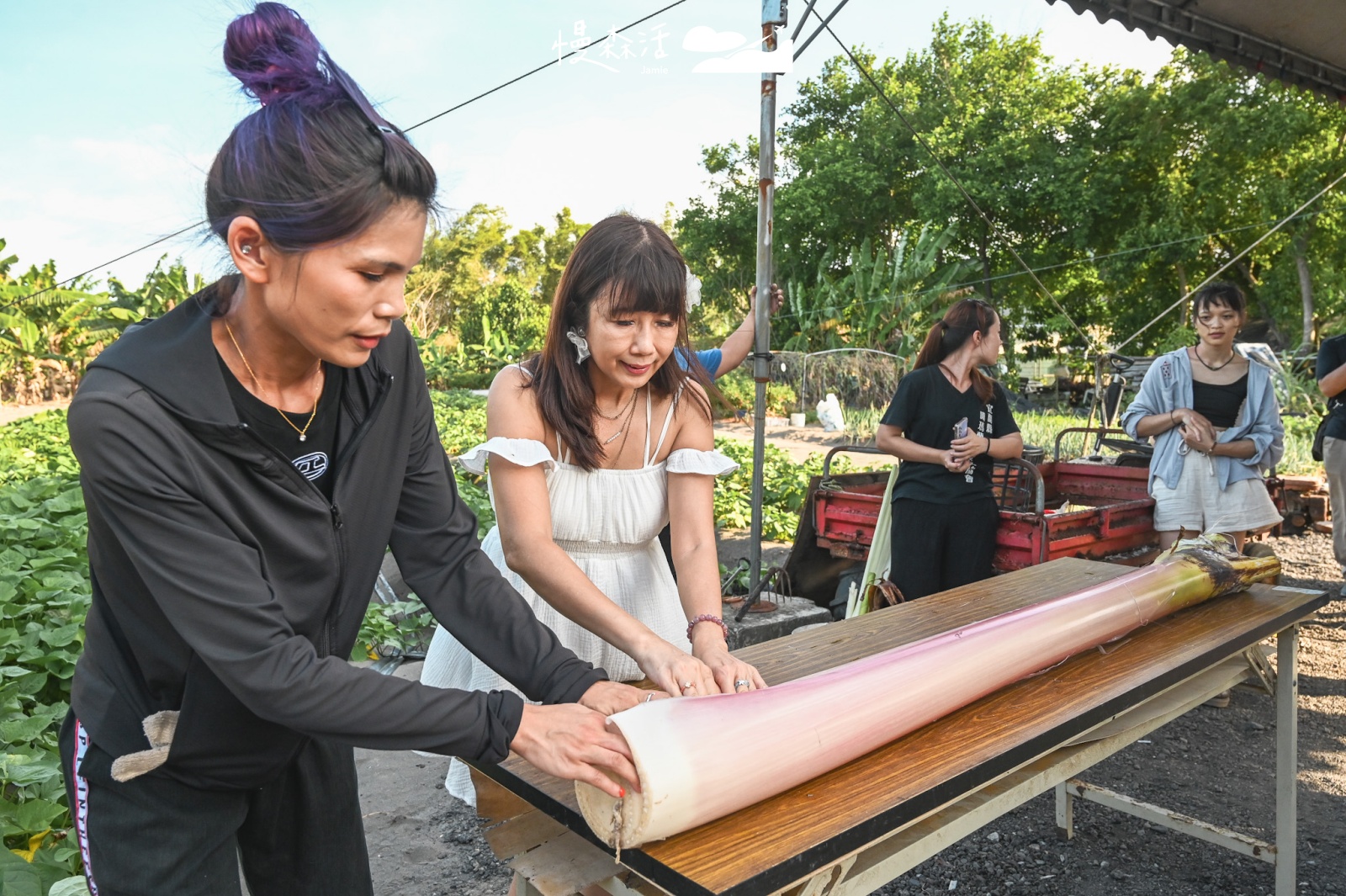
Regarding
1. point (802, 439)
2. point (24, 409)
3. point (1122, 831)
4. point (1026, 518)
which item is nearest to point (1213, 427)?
point (1026, 518)

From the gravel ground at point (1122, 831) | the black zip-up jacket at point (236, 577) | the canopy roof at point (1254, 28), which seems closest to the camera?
the black zip-up jacket at point (236, 577)

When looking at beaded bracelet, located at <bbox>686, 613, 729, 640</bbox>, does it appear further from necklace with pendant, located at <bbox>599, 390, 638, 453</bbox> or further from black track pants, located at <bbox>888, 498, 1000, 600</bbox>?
black track pants, located at <bbox>888, 498, 1000, 600</bbox>

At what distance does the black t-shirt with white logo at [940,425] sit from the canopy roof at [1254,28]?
Result: 2.05m

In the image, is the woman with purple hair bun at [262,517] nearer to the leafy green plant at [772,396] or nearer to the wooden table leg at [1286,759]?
the wooden table leg at [1286,759]

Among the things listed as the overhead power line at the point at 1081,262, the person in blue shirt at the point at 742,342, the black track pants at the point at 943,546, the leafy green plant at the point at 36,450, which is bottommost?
the black track pants at the point at 943,546

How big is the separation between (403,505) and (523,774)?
0.49 meters

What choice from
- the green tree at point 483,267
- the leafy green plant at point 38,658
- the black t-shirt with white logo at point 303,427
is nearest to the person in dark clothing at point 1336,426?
the black t-shirt with white logo at point 303,427

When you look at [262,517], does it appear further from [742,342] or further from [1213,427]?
[1213,427]

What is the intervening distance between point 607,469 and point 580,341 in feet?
0.99

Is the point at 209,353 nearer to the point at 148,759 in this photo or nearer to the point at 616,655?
the point at 148,759

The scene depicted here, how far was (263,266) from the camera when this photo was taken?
1174 mm

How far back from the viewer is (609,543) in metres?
2.12

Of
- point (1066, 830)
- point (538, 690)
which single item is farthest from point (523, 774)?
point (1066, 830)

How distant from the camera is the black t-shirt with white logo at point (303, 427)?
1269mm
